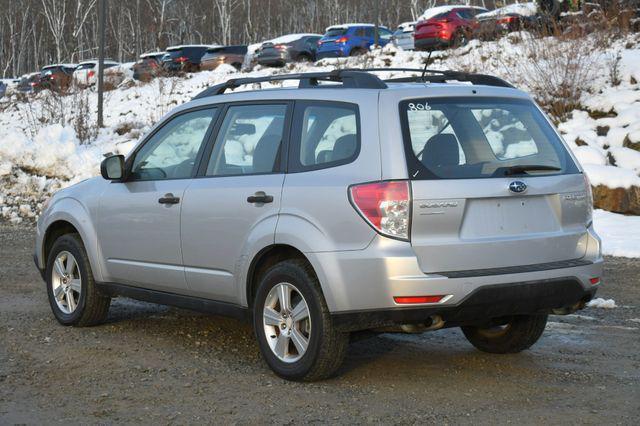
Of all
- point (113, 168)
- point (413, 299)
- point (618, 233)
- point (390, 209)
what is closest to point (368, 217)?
point (390, 209)

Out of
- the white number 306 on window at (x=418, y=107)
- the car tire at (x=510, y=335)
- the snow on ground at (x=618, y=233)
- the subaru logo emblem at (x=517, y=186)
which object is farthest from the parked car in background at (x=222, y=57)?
the subaru logo emblem at (x=517, y=186)

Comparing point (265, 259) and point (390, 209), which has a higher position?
point (390, 209)

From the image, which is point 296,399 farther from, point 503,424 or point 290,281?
point 503,424

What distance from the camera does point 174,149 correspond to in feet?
21.8

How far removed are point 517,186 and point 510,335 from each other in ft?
4.54

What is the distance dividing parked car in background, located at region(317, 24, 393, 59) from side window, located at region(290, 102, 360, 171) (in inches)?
1217

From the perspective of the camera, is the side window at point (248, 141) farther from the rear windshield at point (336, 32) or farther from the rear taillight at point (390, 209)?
the rear windshield at point (336, 32)

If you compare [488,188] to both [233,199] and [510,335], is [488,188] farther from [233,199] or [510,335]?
[233,199]

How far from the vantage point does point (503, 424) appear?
15.7 feet

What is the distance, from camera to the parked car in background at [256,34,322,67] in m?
36.5

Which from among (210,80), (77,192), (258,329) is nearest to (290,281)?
(258,329)

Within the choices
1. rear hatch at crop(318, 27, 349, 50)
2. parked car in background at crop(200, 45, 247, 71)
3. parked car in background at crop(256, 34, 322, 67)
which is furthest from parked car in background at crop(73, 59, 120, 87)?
rear hatch at crop(318, 27, 349, 50)

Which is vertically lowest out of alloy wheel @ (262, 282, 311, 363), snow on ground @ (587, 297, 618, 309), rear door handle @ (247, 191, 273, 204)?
snow on ground @ (587, 297, 618, 309)

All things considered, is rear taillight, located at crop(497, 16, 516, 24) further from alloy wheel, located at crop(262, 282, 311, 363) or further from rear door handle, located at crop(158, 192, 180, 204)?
alloy wheel, located at crop(262, 282, 311, 363)
